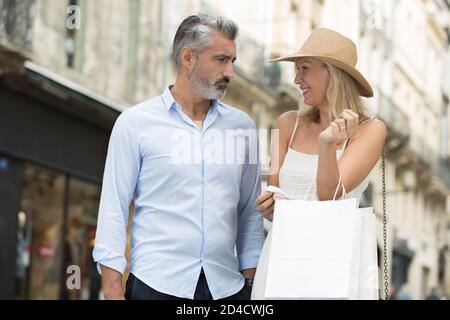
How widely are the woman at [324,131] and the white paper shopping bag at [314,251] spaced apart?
0.37 feet

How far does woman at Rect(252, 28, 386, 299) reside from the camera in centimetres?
381

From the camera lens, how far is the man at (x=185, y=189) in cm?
404

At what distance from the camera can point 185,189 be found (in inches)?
161

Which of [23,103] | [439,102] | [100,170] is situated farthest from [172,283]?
[439,102]

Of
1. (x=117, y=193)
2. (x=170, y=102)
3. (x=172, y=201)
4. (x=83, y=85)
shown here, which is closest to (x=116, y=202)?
(x=117, y=193)

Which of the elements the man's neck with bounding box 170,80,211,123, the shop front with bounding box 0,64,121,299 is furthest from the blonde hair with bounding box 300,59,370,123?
the shop front with bounding box 0,64,121,299

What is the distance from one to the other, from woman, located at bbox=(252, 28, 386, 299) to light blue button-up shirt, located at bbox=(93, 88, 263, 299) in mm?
201

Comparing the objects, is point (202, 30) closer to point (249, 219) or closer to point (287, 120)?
point (287, 120)

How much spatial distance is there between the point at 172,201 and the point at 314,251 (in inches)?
24.4

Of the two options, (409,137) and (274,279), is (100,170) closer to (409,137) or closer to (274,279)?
(274,279)

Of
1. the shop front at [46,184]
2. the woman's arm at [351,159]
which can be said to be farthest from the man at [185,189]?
the shop front at [46,184]

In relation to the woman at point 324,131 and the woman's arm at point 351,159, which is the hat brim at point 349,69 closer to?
the woman at point 324,131

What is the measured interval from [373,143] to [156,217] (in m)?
0.75

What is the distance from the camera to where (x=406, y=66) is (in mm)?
32219
